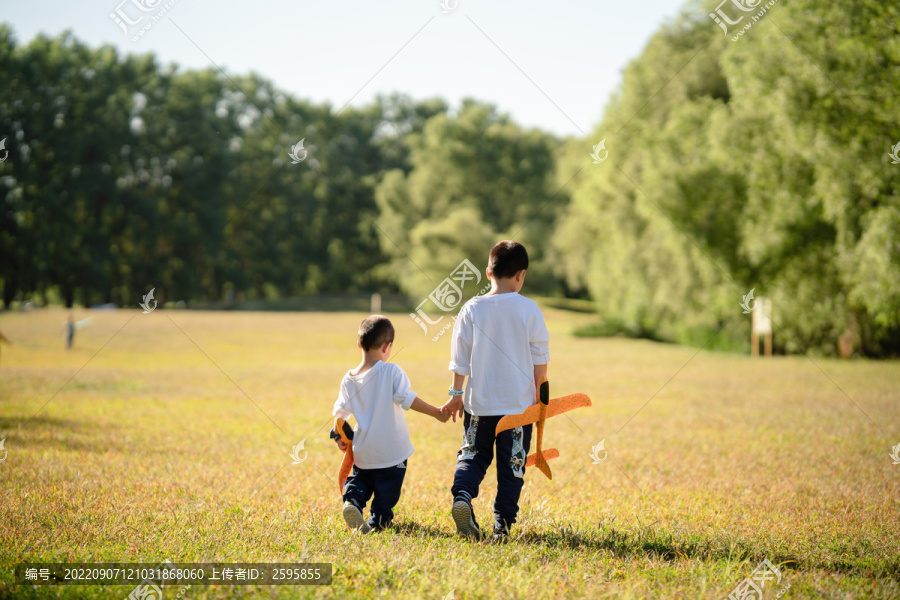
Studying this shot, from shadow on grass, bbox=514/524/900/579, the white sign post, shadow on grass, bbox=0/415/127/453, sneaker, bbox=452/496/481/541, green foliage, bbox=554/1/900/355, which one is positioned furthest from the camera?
the white sign post

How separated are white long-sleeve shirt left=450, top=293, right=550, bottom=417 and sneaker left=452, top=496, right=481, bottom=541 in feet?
1.83

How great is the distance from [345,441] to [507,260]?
1572mm

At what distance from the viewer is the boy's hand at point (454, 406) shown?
432 cm

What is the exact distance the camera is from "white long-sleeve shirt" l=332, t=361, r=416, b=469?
14.2ft

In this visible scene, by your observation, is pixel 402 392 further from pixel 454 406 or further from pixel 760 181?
pixel 760 181

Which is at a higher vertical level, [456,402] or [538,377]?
[538,377]

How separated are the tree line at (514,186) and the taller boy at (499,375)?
574cm

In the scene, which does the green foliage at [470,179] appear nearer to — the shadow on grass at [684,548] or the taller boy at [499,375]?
the taller boy at [499,375]

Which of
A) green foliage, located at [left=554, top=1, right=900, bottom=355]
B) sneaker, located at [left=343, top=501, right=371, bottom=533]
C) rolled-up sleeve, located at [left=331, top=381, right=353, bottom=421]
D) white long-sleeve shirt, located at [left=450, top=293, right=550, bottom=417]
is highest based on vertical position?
green foliage, located at [left=554, top=1, right=900, bottom=355]

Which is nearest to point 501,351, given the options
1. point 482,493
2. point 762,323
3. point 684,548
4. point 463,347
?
point 463,347

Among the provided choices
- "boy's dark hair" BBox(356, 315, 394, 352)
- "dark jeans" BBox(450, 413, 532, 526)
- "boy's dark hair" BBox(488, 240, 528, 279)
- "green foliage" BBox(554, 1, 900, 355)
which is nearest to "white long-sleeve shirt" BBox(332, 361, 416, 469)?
"boy's dark hair" BBox(356, 315, 394, 352)

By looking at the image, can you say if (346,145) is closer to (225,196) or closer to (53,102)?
(225,196)

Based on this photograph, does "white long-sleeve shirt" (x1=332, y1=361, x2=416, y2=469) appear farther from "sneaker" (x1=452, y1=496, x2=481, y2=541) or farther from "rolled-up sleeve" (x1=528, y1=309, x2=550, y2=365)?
"rolled-up sleeve" (x1=528, y1=309, x2=550, y2=365)

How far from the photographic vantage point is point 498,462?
432 centimetres
